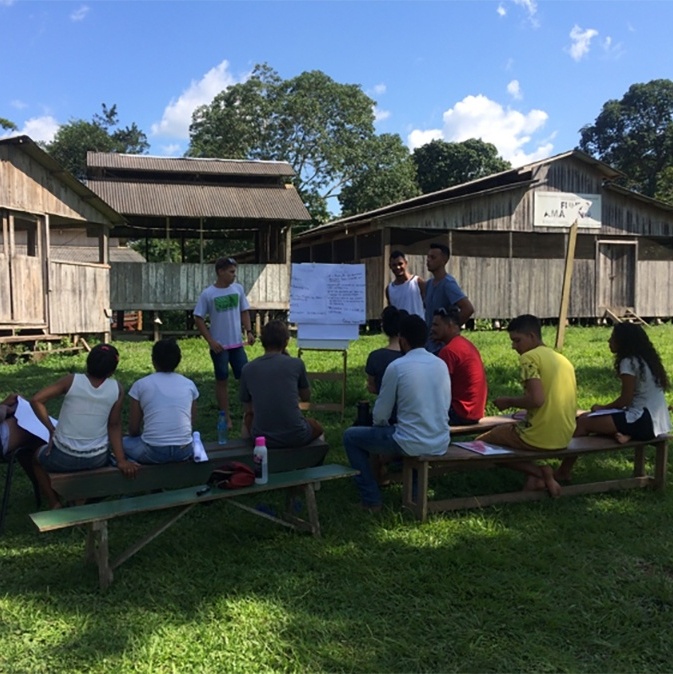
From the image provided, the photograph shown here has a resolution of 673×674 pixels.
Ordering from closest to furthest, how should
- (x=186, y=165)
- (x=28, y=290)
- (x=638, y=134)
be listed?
A: (x=28, y=290) → (x=186, y=165) → (x=638, y=134)

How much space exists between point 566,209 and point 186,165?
11510 mm

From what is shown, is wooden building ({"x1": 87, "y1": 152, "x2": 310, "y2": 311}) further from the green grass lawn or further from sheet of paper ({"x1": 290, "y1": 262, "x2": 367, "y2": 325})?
the green grass lawn

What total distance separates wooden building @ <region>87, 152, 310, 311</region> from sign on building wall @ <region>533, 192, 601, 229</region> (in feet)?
25.1

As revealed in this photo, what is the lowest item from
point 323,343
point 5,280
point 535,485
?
point 535,485

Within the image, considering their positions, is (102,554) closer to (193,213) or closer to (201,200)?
(193,213)

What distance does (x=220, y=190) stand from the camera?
59.3ft

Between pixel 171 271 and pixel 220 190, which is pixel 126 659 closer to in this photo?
pixel 171 271

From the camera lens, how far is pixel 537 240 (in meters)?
20.5

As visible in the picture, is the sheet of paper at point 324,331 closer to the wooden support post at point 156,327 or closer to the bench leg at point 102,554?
the bench leg at point 102,554

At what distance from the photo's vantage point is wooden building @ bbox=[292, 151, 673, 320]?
1927 cm

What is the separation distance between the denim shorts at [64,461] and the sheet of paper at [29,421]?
0.89 ft

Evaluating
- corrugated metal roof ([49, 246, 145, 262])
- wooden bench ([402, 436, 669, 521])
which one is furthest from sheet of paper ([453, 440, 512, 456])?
corrugated metal roof ([49, 246, 145, 262])

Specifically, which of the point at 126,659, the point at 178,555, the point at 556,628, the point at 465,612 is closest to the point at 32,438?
the point at 178,555

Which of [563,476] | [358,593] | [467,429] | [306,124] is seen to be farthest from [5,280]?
[306,124]
